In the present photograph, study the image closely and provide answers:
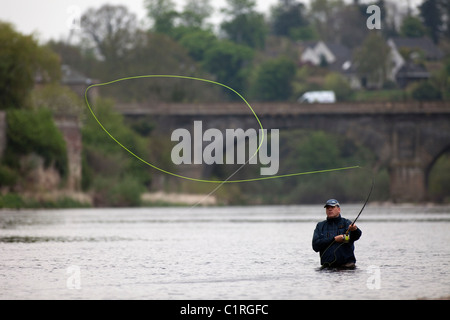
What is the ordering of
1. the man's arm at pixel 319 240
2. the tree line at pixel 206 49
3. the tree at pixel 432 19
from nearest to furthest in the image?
the man's arm at pixel 319 240
the tree line at pixel 206 49
the tree at pixel 432 19

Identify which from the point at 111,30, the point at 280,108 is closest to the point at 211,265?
the point at 280,108

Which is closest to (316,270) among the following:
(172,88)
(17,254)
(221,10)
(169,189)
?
(17,254)

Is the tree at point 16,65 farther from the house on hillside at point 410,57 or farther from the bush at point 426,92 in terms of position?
the house on hillside at point 410,57

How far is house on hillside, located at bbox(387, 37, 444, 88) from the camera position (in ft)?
538

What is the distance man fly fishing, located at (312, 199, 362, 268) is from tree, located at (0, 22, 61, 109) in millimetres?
51713

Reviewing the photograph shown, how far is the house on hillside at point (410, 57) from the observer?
164 m

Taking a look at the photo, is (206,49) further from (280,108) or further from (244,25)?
(280,108)

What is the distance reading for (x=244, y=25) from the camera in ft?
569

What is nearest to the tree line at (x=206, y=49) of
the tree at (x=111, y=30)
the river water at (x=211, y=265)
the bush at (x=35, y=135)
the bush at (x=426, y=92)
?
the tree at (x=111, y=30)

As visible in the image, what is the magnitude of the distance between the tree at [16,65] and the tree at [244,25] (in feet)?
309

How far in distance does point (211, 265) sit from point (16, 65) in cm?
4914

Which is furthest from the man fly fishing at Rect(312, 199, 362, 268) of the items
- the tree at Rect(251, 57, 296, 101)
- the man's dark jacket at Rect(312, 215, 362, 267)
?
the tree at Rect(251, 57, 296, 101)

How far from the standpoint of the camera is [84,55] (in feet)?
456

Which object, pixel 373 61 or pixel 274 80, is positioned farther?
pixel 373 61
